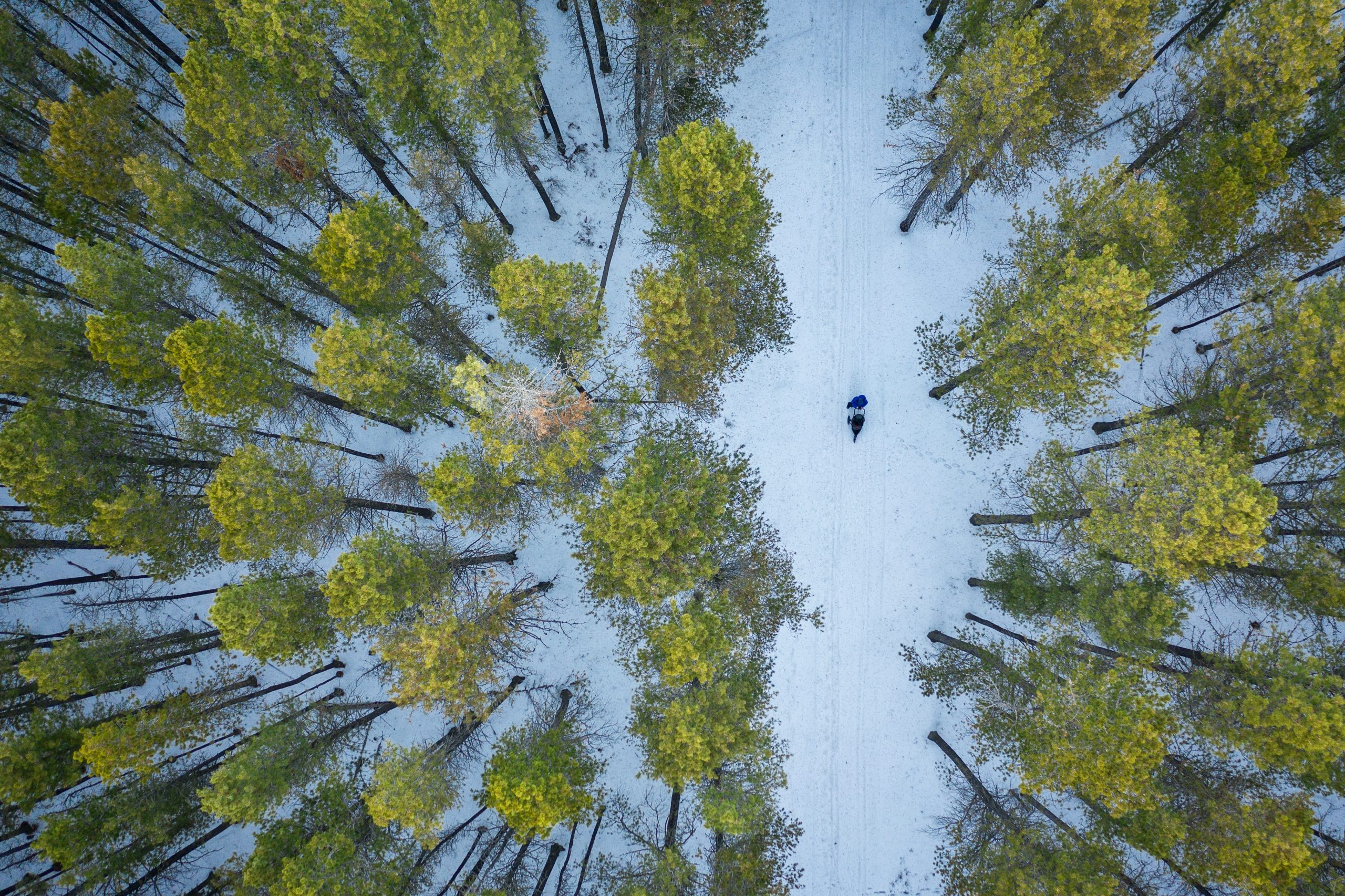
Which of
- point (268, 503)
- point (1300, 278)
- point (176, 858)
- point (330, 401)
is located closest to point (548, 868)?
point (176, 858)

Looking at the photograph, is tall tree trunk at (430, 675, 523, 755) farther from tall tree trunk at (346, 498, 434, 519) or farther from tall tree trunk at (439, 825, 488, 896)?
tall tree trunk at (346, 498, 434, 519)

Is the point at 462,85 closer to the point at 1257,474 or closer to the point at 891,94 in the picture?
the point at 891,94

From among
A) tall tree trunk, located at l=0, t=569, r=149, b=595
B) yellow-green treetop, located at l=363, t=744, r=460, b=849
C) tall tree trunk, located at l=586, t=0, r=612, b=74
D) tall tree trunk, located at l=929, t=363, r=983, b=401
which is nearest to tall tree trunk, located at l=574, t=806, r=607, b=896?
yellow-green treetop, located at l=363, t=744, r=460, b=849

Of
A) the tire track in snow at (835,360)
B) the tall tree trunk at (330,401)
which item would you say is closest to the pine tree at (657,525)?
the tire track in snow at (835,360)

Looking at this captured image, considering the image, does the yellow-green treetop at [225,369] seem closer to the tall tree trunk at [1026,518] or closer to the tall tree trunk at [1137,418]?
the tall tree trunk at [1026,518]

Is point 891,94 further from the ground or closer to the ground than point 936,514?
further from the ground

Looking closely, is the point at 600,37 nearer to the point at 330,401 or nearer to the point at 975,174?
the point at 975,174

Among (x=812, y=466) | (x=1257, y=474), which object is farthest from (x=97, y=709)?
(x=1257, y=474)
